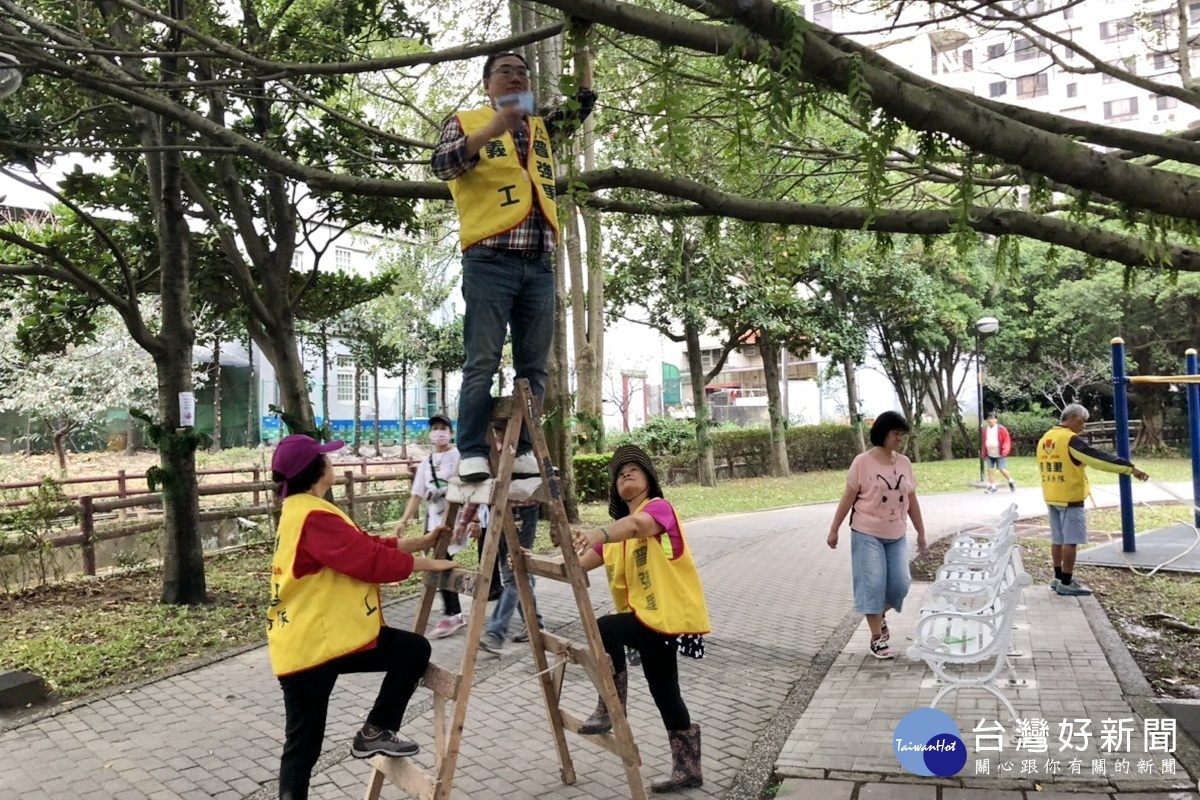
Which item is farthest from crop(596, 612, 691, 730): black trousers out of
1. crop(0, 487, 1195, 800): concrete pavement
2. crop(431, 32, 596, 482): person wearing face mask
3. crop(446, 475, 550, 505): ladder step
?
crop(431, 32, 596, 482): person wearing face mask

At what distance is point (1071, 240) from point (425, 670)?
13.9 feet

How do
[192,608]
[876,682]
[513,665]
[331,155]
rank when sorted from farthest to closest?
[331,155] → [192,608] → [513,665] → [876,682]

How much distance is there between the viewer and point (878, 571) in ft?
20.4

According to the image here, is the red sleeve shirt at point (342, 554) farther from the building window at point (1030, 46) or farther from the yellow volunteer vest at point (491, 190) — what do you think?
the building window at point (1030, 46)

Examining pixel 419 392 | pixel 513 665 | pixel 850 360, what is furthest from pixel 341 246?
pixel 513 665

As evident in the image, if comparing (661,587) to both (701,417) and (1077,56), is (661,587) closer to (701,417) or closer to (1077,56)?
(1077,56)

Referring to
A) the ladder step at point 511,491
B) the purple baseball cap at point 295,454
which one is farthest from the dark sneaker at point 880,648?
the purple baseball cap at point 295,454

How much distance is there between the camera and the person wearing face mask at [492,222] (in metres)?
3.53

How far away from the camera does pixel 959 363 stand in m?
31.8

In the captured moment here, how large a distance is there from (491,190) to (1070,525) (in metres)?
6.99

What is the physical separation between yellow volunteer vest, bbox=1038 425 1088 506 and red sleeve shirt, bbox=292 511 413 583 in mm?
6908

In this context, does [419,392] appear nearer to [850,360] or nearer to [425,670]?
[850,360]

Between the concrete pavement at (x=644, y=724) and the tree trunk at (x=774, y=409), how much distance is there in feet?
53.3

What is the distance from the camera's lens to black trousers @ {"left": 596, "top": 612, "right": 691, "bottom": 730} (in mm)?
3936
